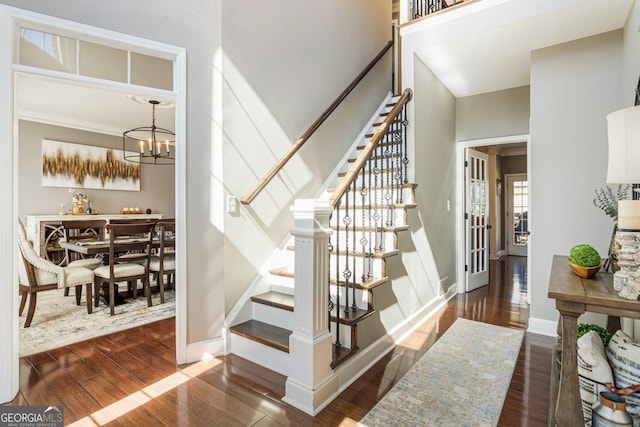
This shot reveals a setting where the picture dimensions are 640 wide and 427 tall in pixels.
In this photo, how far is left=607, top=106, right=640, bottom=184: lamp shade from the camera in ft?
3.94

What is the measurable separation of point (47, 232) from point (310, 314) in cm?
576

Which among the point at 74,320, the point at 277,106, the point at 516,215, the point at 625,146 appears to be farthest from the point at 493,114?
the point at 74,320

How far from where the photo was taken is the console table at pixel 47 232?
530 cm

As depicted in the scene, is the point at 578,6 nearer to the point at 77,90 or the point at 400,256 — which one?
the point at 400,256

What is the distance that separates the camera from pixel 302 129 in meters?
3.39

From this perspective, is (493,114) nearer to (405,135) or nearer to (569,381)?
(405,135)

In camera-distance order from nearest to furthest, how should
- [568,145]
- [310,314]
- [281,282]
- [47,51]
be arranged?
1. [310,314]
2. [47,51]
3. [281,282]
4. [568,145]

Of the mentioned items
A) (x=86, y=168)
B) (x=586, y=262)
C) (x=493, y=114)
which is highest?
(x=493, y=114)

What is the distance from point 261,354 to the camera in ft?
7.98

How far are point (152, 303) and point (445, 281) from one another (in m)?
3.63

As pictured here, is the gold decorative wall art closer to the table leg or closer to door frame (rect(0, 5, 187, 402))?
door frame (rect(0, 5, 187, 402))

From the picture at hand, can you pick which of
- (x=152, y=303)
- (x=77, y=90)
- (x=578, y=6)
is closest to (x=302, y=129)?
(x=578, y=6)

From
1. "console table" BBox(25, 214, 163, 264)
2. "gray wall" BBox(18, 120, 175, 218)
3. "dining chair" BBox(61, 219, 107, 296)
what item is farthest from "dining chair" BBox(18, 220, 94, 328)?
"gray wall" BBox(18, 120, 175, 218)

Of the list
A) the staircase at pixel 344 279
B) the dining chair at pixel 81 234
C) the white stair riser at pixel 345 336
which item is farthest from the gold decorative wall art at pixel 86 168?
Answer: the white stair riser at pixel 345 336
